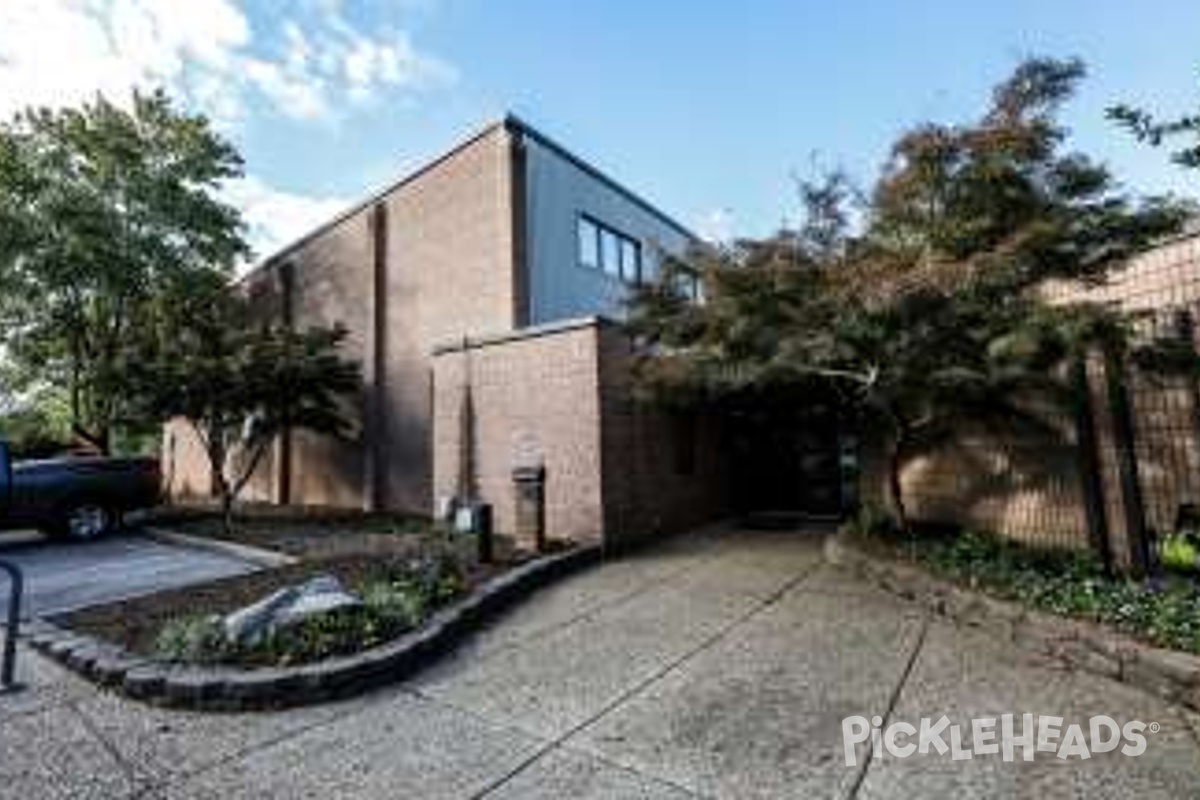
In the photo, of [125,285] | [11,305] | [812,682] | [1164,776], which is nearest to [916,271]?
[812,682]

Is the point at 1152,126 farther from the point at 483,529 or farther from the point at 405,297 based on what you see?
the point at 405,297

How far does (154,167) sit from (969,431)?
62.6 ft

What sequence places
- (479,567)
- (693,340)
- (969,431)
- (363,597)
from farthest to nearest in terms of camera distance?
(693,340), (969,431), (479,567), (363,597)

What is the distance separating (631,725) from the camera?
4566 millimetres

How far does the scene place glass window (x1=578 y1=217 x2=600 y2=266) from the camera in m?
15.9

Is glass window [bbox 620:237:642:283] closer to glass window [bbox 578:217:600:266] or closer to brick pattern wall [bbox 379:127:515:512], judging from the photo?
glass window [bbox 578:217:600:266]

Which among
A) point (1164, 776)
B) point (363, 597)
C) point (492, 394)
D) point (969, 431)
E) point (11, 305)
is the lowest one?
point (1164, 776)

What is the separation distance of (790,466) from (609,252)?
603 cm

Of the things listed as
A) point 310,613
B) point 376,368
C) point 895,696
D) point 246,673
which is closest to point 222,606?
point 310,613

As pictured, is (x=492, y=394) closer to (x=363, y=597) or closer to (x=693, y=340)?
(x=693, y=340)

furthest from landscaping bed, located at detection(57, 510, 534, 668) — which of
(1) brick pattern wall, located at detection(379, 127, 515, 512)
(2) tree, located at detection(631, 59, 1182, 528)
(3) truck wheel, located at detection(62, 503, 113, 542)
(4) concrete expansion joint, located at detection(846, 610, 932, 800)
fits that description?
(2) tree, located at detection(631, 59, 1182, 528)

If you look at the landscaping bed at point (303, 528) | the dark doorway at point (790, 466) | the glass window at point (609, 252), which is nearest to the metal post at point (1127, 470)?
the dark doorway at point (790, 466)

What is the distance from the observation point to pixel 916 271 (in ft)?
22.8

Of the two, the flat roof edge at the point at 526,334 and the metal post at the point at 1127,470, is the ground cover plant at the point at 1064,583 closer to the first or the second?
the metal post at the point at 1127,470
